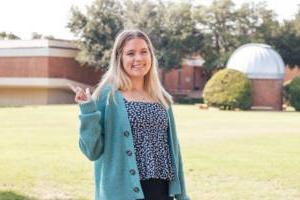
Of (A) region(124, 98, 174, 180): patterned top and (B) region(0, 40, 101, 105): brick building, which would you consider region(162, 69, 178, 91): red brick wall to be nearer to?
(B) region(0, 40, 101, 105): brick building

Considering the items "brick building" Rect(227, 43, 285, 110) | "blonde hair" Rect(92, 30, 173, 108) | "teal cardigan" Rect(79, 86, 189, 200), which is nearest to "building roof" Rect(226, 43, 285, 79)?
"brick building" Rect(227, 43, 285, 110)

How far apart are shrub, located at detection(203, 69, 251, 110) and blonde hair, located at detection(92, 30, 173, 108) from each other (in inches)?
1276

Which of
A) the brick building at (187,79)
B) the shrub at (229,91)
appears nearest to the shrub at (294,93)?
the shrub at (229,91)

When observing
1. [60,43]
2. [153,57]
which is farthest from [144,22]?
[153,57]

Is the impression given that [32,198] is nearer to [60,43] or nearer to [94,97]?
[94,97]

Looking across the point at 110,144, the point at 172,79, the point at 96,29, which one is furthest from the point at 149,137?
the point at 172,79

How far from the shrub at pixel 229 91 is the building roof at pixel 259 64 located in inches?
48.2

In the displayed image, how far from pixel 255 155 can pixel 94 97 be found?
9.39 m

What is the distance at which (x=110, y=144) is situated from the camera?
3.74m

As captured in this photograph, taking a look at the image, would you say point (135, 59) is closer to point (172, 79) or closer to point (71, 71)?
point (71, 71)

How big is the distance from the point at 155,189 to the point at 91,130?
560mm

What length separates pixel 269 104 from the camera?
126 ft

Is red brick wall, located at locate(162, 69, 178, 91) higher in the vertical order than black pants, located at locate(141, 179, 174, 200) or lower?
higher

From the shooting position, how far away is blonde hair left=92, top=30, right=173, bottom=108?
3844mm
